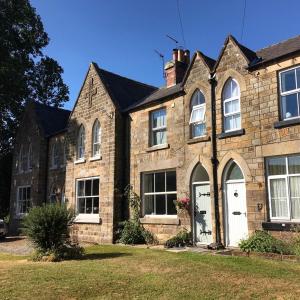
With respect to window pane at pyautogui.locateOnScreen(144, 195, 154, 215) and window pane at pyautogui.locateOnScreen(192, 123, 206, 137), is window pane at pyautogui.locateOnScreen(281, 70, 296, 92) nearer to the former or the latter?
window pane at pyautogui.locateOnScreen(192, 123, 206, 137)

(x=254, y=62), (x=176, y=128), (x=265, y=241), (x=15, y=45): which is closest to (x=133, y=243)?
(x=176, y=128)

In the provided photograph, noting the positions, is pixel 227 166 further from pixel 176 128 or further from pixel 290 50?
pixel 290 50

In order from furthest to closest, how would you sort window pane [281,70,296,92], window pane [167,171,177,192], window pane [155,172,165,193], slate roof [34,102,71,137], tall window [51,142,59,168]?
slate roof [34,102,71,137] → tall window [51,142,59,168] → window pane [155,172,165,193] → window pane [167,171,177,192] → window pane [281,70,296,92]

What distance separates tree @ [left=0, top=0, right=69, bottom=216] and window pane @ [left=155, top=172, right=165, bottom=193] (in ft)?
46.7

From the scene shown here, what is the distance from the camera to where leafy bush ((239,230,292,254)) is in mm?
12362

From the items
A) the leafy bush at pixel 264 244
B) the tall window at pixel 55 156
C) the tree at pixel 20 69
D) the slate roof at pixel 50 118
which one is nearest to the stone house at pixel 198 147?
the leafy bush at pixel 264 244

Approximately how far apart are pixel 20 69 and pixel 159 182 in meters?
15.9

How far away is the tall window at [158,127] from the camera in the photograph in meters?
18.3

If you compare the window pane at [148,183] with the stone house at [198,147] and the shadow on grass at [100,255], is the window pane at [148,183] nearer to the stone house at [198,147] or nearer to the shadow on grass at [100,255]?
the stone house at [198,147]

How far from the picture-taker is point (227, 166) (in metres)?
15.1

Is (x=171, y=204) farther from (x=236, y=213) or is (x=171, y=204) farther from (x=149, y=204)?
(x=236, y=213)

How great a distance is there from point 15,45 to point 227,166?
21.2m

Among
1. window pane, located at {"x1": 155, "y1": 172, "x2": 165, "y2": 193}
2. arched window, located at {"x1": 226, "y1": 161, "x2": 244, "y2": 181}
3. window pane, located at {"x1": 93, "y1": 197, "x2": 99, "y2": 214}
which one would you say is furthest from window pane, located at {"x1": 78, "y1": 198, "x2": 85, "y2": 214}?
arched window, located at {"x1": 226, "y1": 161, "x2": 244, "y2": 181}

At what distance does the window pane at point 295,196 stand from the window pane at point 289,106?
2.13 m
